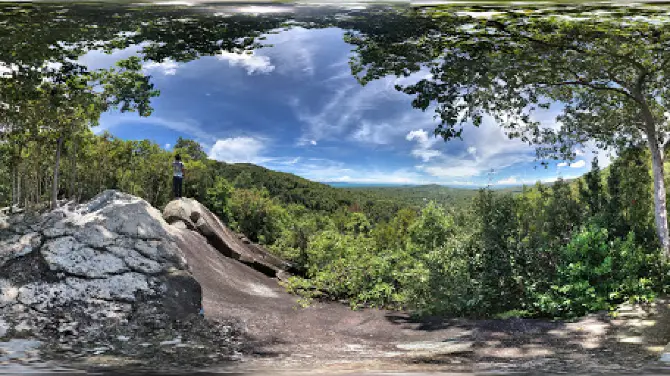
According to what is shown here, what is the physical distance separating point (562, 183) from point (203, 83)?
246cm

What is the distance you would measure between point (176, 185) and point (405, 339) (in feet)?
4.82

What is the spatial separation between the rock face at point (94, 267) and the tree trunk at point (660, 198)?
4.45 m

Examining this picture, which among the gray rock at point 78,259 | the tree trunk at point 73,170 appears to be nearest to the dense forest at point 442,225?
the tree trunk at point 73,170

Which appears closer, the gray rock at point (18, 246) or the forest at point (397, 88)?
the gray rock at point (18, 246)

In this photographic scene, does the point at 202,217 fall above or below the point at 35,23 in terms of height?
below

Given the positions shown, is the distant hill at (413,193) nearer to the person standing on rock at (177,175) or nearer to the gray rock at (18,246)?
the person standing on rock at (177,175)

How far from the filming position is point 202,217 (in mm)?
2680

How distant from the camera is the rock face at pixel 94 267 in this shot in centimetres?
206

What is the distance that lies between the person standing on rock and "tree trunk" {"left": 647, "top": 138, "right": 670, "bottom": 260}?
4311 mm

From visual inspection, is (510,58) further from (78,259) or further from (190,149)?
(78,259)

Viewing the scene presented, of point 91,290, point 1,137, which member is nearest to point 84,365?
point 91,290

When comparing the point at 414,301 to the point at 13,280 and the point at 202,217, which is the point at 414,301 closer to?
the point at 202,217

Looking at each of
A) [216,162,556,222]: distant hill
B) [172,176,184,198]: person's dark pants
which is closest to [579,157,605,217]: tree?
[216,162,556,222]: distant hill

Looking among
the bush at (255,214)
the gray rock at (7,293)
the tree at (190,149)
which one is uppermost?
the tree at (190,149)
